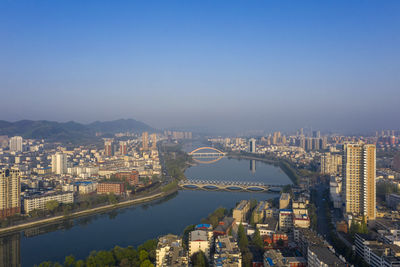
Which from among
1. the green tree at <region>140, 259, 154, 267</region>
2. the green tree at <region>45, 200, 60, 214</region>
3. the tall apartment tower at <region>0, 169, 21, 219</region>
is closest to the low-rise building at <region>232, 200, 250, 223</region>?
the green tree at <region>140, 259, 154, 267</region>

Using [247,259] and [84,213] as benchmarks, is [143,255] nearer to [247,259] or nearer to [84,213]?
[247,259]

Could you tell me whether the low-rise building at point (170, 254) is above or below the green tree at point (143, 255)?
above

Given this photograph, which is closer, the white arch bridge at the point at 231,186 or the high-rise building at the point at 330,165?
the white arch bridge at the point at 231,186

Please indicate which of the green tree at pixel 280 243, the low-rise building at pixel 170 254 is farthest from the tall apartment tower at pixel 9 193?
the green tree at pixel 280 243

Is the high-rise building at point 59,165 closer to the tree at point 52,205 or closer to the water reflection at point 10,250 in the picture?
the tree at point 52,205

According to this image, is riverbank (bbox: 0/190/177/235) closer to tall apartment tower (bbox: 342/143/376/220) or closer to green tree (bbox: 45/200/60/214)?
green tree (bbox: 45/200/60/214)

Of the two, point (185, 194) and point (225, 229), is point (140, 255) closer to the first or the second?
point (225, 229)
